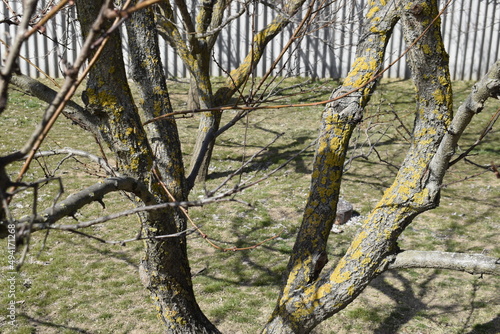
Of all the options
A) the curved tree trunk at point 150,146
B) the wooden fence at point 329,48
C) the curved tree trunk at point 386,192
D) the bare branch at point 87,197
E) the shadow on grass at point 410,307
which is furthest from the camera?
the wooden fence at point 329,48

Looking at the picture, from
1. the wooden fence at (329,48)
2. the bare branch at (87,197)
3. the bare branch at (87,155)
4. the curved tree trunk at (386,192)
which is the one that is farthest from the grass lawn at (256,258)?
the wooden fence at (329,48)

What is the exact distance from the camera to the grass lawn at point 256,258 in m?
4.57

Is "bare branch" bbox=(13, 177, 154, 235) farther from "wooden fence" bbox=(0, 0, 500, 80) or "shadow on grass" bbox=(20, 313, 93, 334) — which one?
"wooden fence" bbox=(0, 0, 500, 80)

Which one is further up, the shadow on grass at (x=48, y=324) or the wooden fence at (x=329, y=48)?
the wooden fence at (x=329, y=48)

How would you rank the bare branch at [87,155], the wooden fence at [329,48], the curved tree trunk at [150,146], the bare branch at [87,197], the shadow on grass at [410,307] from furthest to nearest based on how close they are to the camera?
the wooden fence at [329,48]
the shadow on grass at [410,307]
the curved tree trunk at [150,146]
the bare branch at [87,155]
the bare branch at [87,197]

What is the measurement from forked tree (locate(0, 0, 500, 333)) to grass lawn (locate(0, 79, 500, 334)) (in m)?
0.29

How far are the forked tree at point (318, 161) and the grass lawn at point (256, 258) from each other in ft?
0.96

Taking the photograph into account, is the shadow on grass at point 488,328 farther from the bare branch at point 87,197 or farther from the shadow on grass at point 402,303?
the bare branch at point 87,197

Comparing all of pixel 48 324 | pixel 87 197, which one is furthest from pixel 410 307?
pixel 87 197

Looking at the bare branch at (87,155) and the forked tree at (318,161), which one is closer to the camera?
the bare branch at (87,155)

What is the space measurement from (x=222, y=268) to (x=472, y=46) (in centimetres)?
820

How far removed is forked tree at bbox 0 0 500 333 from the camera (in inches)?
107

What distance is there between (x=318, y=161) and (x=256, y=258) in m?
2.82

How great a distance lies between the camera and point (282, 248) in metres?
5.88
